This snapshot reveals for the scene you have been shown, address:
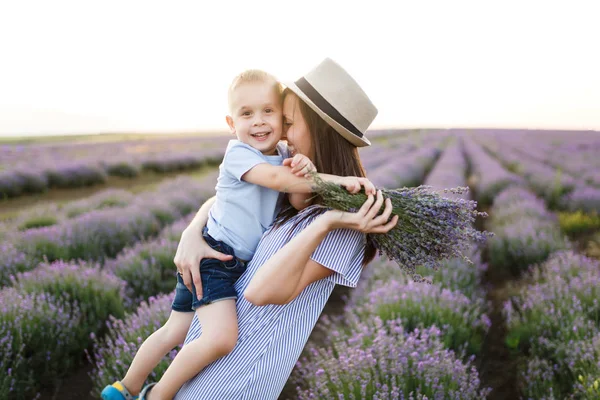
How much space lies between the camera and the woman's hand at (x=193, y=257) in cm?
172

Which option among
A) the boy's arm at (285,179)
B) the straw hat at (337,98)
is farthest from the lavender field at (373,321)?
the straw hat at (337,98)

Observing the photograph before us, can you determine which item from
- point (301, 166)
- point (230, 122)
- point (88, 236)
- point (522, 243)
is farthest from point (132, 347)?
point (522, 243)

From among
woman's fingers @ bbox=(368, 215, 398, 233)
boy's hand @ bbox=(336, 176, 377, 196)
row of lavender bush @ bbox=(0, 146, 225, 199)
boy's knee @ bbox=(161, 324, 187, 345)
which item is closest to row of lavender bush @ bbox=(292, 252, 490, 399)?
boy's knee @ bbox=(161, 324, 187, 345)

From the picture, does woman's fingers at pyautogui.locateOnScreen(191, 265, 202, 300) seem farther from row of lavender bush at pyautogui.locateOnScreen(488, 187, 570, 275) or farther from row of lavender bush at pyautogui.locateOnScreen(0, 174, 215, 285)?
row of lavender bush at pyautogui.locateOnScreen(488, 187, 570, 275)

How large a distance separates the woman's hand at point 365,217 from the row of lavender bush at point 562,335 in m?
1.63

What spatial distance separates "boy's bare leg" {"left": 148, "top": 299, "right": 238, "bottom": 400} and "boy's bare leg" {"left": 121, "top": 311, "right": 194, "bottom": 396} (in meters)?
0.29

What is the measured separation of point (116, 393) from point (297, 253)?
117 cm

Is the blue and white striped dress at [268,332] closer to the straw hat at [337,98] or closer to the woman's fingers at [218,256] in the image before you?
the woman's fingers at [218,256]

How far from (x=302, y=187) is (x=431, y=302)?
2.11 metres

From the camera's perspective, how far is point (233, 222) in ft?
5.82

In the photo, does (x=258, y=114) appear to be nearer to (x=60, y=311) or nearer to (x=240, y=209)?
(x=240, y=209)

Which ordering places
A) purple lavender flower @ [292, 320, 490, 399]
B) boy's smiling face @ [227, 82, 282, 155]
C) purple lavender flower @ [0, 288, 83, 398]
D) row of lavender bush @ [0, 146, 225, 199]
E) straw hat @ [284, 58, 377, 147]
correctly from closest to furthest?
straw hat @ [284, 58, 377, 147] → boy's smiling face @ [227, 82, 282, 155] → purple lavender flower @ [292, 320, 490, 399] → purple lavender flower @ [0, 288, 83, 398] → row of lavender bush @ [0, 146, 225, 199]

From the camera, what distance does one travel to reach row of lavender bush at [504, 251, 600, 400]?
2642 millimetres

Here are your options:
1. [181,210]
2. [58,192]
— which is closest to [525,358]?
[181,210]
